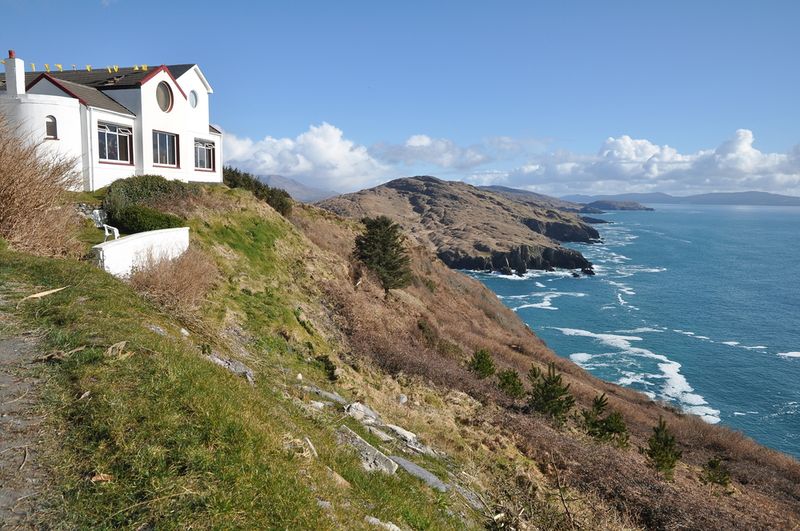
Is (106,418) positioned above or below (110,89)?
below

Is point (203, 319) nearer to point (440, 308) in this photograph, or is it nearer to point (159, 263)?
point (159, 263)

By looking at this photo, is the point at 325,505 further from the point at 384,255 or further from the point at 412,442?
the point at 384,255

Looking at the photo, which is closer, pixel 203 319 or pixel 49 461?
pixel 49 461

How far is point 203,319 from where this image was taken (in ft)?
48.9

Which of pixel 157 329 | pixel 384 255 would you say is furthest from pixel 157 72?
pixel 157 329

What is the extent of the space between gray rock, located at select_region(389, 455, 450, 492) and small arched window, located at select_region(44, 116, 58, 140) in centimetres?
2280

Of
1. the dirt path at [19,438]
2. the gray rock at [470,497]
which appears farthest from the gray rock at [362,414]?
the dirt path at [19,438]

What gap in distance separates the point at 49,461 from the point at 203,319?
31.8ft

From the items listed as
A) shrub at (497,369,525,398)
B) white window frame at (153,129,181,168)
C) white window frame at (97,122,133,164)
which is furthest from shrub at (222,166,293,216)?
shrub at (497,369,525,398)

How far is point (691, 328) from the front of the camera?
2589 inches

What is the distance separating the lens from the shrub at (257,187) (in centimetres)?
3706

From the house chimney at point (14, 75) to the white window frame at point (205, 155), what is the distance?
10083 millimetres

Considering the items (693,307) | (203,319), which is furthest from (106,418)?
(693,307)

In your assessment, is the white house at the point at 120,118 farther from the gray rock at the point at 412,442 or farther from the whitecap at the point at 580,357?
the whitecap at the point at 580,357
